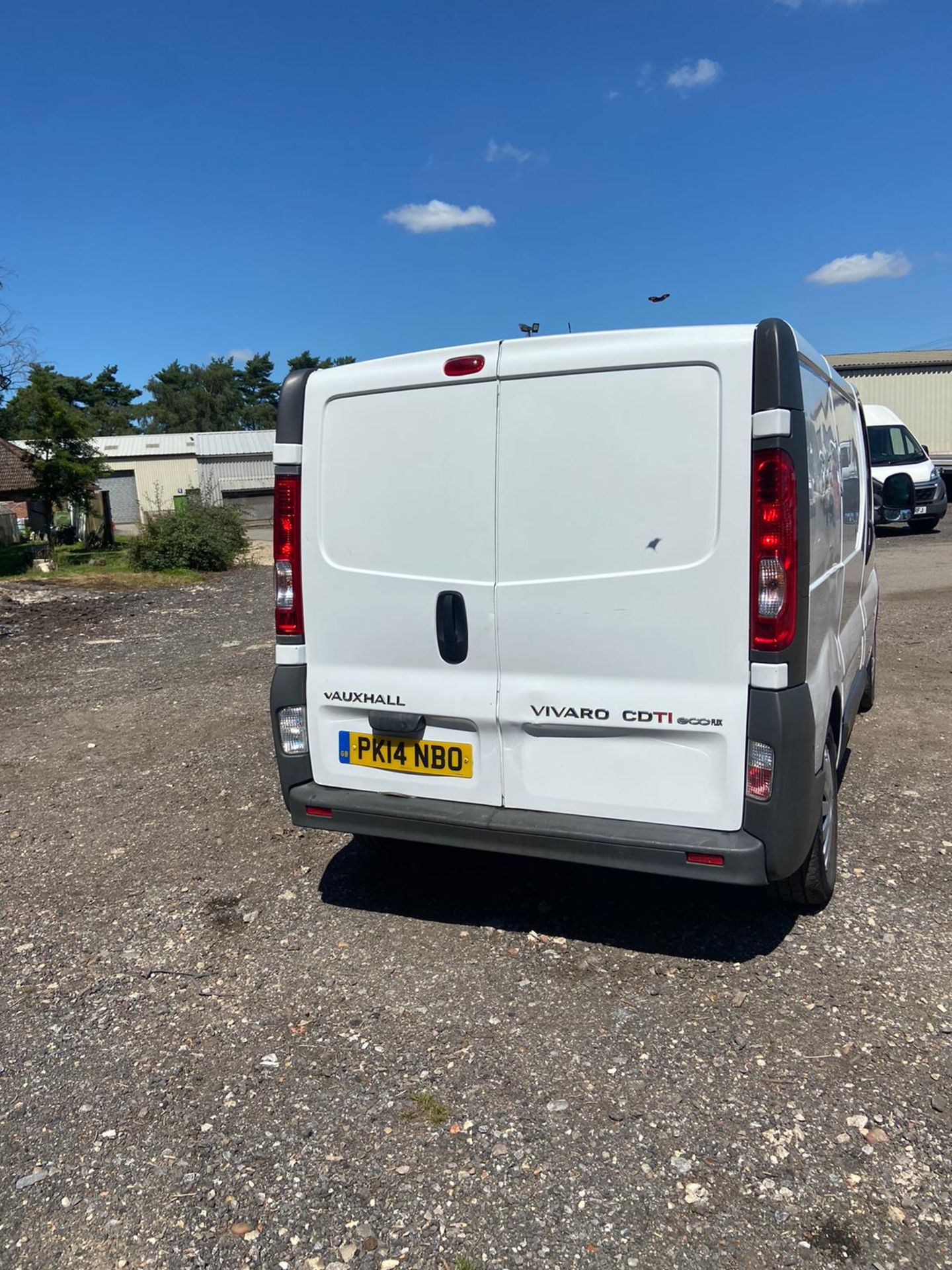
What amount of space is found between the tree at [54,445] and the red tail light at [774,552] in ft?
88.1

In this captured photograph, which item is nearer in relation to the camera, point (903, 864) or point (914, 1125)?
point (914, 1125)

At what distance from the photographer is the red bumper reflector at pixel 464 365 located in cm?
350

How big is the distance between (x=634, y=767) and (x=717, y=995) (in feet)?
2.92

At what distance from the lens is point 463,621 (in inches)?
143

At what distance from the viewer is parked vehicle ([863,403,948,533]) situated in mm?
19281

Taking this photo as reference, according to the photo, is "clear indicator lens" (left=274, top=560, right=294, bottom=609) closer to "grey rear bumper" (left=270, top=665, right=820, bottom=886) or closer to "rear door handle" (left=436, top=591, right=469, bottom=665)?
"grey rear bumper" (left=270, top=665, right=820, bottom=886)

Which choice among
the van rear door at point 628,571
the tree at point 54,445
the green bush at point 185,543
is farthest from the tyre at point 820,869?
the tree at point 54,445

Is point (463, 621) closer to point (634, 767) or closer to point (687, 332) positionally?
point (634, 767)

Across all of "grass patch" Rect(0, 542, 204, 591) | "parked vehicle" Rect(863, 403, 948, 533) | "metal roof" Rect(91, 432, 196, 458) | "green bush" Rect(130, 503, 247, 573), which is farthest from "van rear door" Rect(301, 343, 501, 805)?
"metal roof" Rect(91, 432, 196, 458)

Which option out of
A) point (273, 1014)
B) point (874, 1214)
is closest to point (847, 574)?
point (874, 1214)

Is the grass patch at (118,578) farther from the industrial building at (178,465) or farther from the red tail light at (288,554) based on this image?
the industrial building at (178,465)

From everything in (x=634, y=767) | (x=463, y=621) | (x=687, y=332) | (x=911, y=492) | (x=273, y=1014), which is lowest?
(x=273, y=1014)

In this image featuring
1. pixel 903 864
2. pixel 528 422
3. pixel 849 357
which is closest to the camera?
pixel 528 422

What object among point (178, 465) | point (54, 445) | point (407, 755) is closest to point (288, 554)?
point (407, 755)
